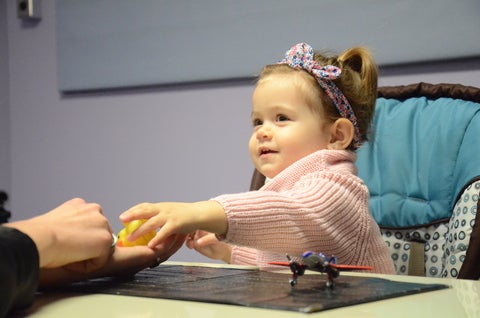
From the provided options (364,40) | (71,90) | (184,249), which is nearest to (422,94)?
(364,40)

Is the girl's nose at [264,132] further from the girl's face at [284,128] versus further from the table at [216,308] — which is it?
the table at [216,308]

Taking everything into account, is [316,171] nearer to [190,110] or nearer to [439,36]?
[439,36]

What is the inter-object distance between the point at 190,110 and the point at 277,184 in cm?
110

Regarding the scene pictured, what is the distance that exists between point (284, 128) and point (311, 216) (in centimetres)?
26

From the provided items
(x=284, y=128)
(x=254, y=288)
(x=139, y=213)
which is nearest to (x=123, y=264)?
(x=139, y=213)

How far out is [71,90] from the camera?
2.71 meters

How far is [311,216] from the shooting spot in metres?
1.22

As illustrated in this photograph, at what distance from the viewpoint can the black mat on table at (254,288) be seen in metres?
0.76

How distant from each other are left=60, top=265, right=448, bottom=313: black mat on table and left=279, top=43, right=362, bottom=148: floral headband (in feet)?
1.62

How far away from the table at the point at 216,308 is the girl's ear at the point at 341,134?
24.0 inches

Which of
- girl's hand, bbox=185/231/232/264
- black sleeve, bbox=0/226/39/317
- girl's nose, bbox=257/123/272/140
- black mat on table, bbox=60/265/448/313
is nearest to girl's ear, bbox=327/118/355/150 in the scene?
girl's nose, bbox=257/123/272/140

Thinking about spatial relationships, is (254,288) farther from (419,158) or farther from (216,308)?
(419,158)

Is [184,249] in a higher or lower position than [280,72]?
lower

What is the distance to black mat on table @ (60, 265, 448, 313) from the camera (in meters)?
0.76
